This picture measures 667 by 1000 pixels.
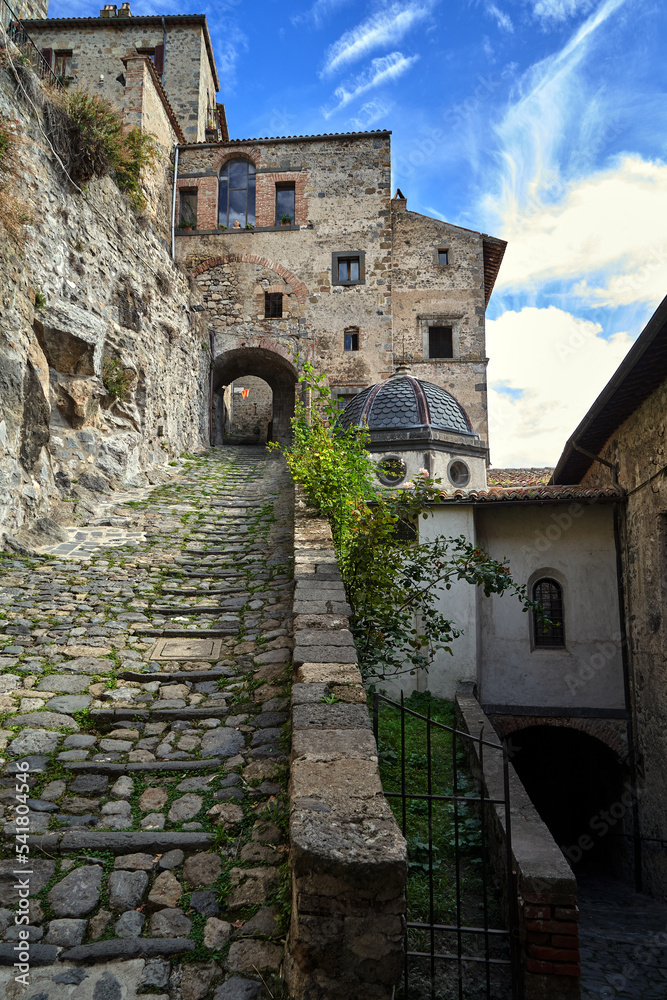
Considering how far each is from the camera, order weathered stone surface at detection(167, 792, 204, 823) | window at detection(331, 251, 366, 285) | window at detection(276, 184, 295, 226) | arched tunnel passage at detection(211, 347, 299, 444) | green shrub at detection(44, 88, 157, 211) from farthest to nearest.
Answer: window at detection(276, 184, 295, 226)
window at detection(331, 251, 366, 285)
arched tunnel passage at detection(211, 347, 299, 444)
green shrub at detection(44, 88, 157, 211)
weathered stone surface at detection(167, 792, 204, 823)

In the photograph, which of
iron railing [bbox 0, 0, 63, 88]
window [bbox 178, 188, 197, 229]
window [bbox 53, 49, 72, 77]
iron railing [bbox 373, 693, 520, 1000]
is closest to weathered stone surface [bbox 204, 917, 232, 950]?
iron railing [bbox 373, 693, 520, 1000]

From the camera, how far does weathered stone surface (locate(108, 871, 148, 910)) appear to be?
107 inches

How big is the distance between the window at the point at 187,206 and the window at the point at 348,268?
476 cm

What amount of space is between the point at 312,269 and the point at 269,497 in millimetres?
11813

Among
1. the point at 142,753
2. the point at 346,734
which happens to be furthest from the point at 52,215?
the point at 346,734

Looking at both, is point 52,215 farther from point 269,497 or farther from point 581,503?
point 581,503

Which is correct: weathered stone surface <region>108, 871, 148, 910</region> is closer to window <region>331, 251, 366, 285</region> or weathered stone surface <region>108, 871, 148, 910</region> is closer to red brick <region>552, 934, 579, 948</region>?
red brick <region>552, 934, 579, 948</region>

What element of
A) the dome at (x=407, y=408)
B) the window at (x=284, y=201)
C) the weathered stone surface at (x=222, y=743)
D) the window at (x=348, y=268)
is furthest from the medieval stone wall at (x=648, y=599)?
the window at (x=284, y=201)

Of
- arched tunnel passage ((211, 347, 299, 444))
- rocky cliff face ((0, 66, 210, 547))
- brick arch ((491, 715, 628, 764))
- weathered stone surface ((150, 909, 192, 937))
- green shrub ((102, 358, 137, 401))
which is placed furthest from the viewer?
arched tunnel passage ((211, 347, 299, 444))

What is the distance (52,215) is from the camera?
29.2 feet

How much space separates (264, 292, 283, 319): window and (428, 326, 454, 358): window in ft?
15.3

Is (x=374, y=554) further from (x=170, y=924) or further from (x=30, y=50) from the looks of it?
(x=30, y=50)

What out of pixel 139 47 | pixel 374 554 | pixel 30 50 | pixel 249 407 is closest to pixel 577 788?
pixel 374 554

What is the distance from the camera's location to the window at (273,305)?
19609 mm
